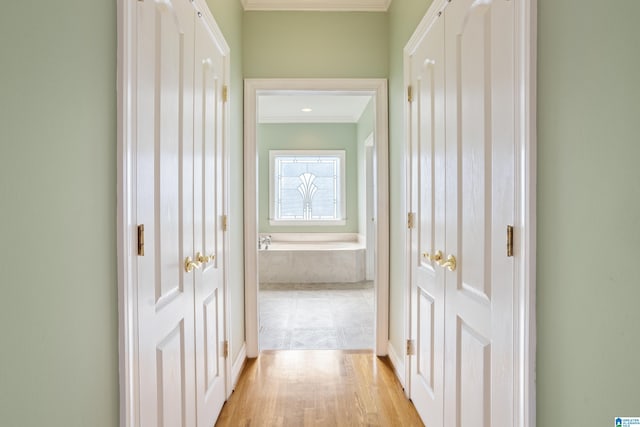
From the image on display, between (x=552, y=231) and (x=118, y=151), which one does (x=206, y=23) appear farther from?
(x=552, y=231)

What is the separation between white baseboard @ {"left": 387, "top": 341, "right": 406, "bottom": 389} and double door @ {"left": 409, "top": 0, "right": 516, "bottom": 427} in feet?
0.95

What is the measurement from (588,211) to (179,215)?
1.34 metres

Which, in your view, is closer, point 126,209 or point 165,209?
point 126,209

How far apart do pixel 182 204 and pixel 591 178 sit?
4.45ft

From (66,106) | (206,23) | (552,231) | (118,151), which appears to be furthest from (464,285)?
(206,23)

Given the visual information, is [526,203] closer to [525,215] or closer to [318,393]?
[525,215]

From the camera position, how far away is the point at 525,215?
1109 mm

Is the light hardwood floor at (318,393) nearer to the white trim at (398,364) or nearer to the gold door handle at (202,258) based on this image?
the white trim at (398,364)

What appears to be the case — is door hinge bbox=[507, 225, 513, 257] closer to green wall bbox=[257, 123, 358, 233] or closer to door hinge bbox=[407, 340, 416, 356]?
door hinge bbox=[407, 340, 416, 356]

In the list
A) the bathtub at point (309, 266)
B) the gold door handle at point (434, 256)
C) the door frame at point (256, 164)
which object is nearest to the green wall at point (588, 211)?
the gold door handle at point (434, 256)

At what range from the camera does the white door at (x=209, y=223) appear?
1.90 m

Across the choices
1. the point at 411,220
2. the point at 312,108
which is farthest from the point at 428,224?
the point at 312,108

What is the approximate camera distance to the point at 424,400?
2.19 metres

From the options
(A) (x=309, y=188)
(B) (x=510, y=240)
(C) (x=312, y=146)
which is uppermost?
(C) (x=312, y=146)
